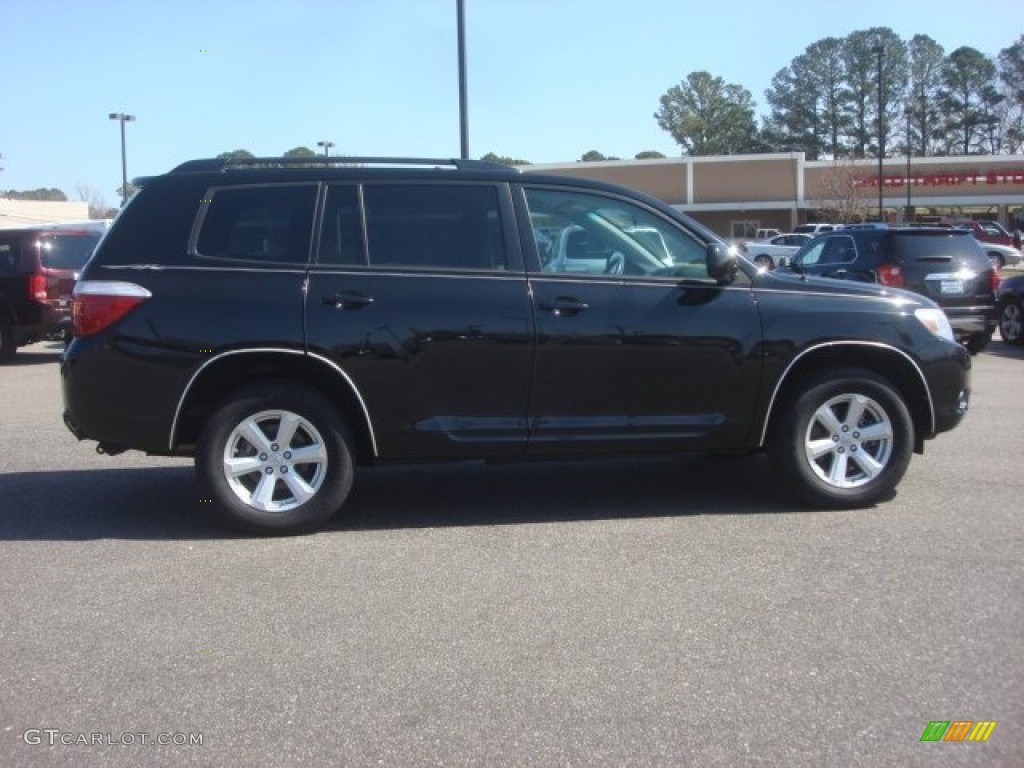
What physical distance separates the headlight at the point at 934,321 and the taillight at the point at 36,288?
1191 centimetres

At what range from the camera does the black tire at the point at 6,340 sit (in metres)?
14.5

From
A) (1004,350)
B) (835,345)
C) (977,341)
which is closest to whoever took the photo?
(835,345)

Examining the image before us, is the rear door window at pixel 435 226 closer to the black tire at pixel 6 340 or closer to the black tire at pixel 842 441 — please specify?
the black tire at pixel 842 441

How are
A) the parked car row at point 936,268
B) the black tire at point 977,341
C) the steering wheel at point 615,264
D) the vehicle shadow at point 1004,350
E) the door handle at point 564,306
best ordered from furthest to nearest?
the vehicle shadow at point 1004,350 → the black tire at point 977,341 → the parked car row at point 936,268 → the steering wheel at point 615,264 → the door handle at point 564,306

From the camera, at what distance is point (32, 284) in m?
14.3

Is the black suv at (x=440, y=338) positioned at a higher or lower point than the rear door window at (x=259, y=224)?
lower

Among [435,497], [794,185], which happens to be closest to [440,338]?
[435,497]

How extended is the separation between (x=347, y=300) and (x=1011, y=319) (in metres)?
12.4

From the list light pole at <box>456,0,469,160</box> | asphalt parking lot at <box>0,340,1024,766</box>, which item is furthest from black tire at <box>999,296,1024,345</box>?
asphalt parking lot at <box>0,340,1024,766</box>

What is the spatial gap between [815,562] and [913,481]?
6.49 ft

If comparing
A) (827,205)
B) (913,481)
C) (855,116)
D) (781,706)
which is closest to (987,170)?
(827,205)

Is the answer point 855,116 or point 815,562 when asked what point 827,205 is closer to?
point 855,116

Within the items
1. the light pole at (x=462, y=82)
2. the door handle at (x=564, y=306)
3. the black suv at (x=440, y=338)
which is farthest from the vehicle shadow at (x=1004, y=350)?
the door handle at (x=564, y=306)

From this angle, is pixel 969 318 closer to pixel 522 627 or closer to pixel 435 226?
pixel 435 226
